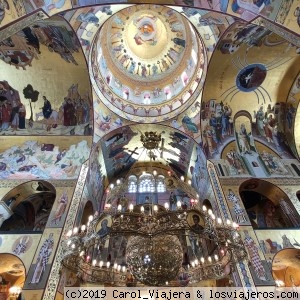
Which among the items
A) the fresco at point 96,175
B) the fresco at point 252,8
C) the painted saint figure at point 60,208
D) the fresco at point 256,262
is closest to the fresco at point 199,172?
the fresco at point 256,262

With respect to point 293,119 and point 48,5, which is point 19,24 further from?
point 293,119

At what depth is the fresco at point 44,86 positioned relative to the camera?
30.3ft

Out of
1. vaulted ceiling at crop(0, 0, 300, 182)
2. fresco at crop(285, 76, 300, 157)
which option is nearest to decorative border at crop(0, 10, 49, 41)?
vaulted ceiling at crop(0, 0, 300, 182)

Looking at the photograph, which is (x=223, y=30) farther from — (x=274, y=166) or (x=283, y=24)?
(x=274, y=166)

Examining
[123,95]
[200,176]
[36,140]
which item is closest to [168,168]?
[200,176]

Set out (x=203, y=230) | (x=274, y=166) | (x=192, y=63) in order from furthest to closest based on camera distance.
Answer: (x=192, y=63)
(x=274, y=166)
(x=203, y=230)

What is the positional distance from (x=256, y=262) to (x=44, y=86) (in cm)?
1027

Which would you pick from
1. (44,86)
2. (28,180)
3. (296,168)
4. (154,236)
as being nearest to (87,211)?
(28,180)

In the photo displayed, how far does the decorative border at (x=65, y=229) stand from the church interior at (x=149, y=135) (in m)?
0.04

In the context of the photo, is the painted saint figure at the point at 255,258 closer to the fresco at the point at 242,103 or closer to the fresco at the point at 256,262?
the fresco at the point at 256,262

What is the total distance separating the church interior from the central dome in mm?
69

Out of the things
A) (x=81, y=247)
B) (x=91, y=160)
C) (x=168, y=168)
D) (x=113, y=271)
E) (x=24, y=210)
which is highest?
(x=168, y=168)

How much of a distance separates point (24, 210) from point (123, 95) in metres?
7.45

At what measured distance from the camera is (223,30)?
8969 millimetres
